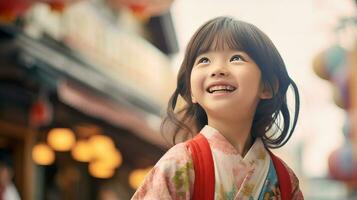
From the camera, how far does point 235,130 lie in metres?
2.26

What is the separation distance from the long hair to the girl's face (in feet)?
0.08

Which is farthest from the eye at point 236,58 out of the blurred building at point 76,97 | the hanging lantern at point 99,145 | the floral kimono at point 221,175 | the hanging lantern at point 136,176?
the hanging lantern at point 136,176

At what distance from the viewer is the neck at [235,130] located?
225 cm

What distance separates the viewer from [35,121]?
10648 mm

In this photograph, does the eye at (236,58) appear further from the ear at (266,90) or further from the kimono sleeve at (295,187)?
the kimono sleeve at (295,187)

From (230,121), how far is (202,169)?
20cm

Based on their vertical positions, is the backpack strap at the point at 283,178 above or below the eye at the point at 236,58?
below

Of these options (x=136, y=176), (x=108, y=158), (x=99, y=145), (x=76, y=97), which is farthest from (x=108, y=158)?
(x=136, y=176)

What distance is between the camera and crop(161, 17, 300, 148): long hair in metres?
2.20

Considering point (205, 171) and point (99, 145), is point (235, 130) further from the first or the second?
point (99, 145)

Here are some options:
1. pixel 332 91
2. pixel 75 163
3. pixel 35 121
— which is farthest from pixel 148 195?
pixel 75 163

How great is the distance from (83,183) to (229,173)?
14.1 meters

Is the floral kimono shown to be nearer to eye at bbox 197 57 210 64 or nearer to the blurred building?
eye at bbox 197 57 210 64

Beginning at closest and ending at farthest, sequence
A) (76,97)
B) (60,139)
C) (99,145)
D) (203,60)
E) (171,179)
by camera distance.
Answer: (171,179), (203,60), (76,97), (60,139), (99,145)
